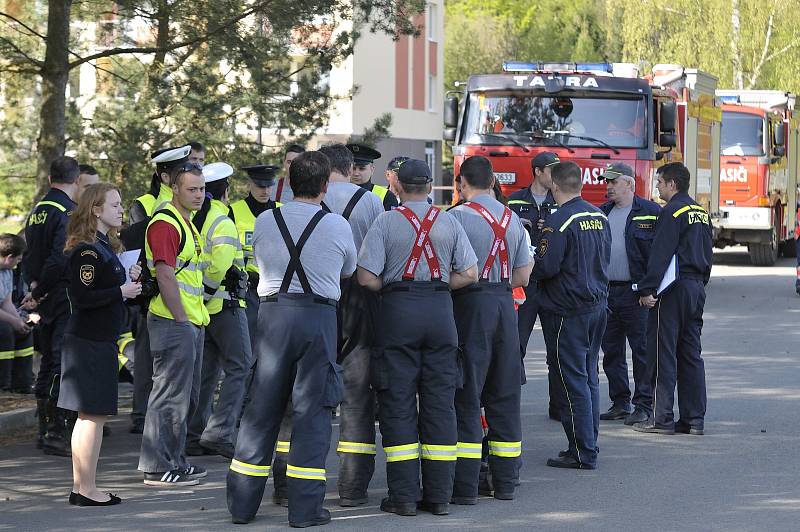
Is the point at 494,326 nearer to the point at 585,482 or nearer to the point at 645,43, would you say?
the point at 585,482

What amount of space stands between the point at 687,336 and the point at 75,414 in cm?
446

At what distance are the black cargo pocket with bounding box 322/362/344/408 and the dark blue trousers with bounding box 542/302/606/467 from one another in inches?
80.9

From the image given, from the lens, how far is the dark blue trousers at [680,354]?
9.71 metres

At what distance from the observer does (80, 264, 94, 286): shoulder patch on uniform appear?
23.9 feet

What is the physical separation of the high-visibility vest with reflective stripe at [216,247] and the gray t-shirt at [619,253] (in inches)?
131

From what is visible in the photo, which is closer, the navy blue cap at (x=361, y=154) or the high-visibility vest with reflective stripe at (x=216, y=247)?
the high-visibility vest with reflective stripe at (x=216, y=247)

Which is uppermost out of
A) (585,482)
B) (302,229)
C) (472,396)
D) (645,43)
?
(645,43)

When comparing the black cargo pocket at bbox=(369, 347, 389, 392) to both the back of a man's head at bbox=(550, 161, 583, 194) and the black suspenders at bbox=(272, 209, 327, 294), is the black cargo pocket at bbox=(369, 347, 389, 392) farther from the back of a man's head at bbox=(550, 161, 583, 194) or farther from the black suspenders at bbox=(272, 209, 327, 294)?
the back of a man's head at bbox=(550, 161, 583, 194)

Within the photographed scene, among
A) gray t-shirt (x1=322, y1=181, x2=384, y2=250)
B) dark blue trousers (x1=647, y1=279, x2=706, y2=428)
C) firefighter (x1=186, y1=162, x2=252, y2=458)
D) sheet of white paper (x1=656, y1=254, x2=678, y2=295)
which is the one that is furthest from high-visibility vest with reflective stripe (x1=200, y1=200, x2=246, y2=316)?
dark blue trousers (x1=647, y1=279, x2=706, y2=428)

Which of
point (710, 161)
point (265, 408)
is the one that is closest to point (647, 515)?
point (265, 408)

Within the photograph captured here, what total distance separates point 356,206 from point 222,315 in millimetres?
1372

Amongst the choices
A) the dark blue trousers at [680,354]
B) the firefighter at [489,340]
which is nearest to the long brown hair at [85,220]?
the firefighter at [489,340]

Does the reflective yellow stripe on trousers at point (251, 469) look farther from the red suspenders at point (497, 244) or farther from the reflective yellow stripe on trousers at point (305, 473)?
the red suspenders at point (497, 244)

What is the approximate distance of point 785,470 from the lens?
332 inches
